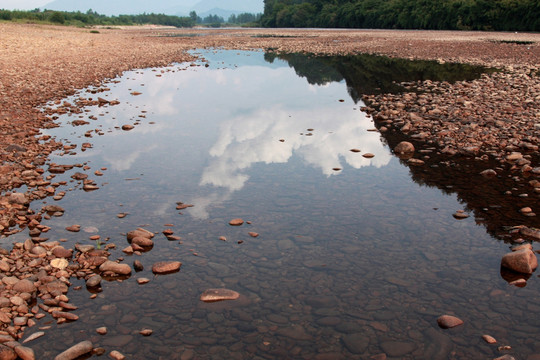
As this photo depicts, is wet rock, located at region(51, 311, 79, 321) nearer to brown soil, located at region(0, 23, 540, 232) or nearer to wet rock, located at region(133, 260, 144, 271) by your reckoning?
wet rock, located at region(133, 260, 144, 271)

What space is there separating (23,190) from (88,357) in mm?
6406

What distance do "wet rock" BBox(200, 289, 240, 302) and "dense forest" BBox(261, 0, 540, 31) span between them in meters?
84.1

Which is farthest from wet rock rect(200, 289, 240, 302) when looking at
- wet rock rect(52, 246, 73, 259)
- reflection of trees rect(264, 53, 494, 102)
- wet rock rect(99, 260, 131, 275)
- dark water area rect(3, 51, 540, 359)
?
reflection of trees rect(264, 53, 494, 102)

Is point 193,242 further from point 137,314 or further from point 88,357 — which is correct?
point 88,357

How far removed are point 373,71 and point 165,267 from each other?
28.5 metres

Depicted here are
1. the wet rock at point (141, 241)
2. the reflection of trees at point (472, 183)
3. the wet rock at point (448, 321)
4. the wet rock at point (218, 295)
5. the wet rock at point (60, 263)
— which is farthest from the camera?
the reflection of trees at point (472, 183)

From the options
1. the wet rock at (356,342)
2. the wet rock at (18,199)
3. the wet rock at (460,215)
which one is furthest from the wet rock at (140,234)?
the wet rock at (460,215)

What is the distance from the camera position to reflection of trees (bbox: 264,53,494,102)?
2680 centimetres

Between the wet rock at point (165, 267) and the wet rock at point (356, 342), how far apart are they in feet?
10.1

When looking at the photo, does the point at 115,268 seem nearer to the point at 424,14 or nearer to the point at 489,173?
the point at 489,173

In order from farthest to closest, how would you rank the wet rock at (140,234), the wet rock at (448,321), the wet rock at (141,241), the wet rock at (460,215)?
the wet rock at (460,215)
the wet rock at (140,234)
the wet rock at (141,241)
the wet rock at (448,321)

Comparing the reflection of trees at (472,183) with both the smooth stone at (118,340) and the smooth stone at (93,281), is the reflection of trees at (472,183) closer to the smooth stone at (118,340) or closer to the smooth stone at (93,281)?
the smooth stone at (118,340)

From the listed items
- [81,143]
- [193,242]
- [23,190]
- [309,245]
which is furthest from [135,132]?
[309,245]

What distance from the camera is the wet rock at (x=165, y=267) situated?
24.5 feet
